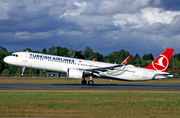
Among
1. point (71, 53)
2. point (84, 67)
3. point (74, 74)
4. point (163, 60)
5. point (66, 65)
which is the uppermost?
point (71, 53)

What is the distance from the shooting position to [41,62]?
118ft

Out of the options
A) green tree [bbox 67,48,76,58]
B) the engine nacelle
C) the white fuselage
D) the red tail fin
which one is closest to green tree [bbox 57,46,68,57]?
green tree [bbox 67,48,76,58]

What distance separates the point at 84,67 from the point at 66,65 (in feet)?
9.93

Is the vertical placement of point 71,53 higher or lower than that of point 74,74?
higher

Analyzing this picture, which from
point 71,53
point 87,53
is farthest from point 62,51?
point 87,53

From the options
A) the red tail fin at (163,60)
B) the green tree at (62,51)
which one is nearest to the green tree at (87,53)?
the green tree at (62,51)

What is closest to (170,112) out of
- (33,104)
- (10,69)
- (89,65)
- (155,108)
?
(155,108)

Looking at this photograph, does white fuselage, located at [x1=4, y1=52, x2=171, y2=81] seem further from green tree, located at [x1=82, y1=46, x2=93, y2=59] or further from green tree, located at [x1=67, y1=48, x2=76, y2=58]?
green tree, located at [x1=82, y1=46, x2=93, y2=59]

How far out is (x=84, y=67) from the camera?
38000 mm

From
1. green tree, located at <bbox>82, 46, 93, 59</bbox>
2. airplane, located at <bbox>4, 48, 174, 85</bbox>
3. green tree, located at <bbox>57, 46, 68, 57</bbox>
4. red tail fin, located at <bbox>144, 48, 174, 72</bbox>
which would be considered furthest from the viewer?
green tree, located at <bbox>82, 46, 93, 59</bbox>

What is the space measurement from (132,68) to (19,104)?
27095 mm

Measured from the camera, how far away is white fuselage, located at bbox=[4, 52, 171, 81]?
35938mm

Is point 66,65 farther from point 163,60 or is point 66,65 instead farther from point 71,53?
point 71,53

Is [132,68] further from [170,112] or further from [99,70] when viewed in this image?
[170,112]
